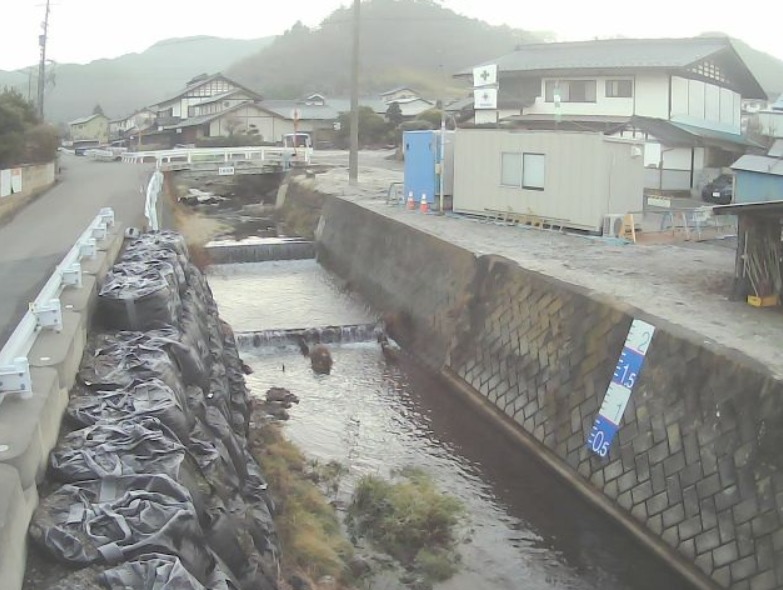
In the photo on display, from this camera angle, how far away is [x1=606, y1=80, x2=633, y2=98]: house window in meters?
29.6

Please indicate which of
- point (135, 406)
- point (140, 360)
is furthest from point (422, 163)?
point (135, 406)

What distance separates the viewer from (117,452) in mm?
5250

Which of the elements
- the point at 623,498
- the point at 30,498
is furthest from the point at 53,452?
the point at 623,498

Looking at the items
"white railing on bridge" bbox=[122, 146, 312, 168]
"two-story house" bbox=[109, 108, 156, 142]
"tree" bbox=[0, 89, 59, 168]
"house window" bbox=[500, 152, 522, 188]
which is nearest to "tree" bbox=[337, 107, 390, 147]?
"white railing on bridge" bbox=[122, 146, 312, 168]

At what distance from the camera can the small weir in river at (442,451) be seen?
8375mm

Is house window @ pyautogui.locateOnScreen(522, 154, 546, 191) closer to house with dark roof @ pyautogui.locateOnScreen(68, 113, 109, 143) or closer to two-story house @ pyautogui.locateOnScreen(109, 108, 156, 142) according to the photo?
two-story house @ pyautogui.locateOnScreen(109, 108, 156, 142)

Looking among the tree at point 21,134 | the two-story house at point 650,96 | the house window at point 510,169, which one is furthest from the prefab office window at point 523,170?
the tree at point 21,134

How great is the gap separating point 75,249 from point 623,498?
7.06m

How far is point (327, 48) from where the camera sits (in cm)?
10881

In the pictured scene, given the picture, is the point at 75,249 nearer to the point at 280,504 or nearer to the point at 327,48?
the point at 280,504

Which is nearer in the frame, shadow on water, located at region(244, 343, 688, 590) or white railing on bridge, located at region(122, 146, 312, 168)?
shadow on water, located at region(244, 343, 688, 590)

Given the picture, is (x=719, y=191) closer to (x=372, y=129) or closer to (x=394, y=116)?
(x=372, y=129)

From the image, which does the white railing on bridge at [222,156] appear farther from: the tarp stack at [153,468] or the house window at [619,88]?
the tarp stack at [153,468]

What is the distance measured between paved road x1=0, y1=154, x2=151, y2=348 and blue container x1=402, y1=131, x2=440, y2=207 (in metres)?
7.29
